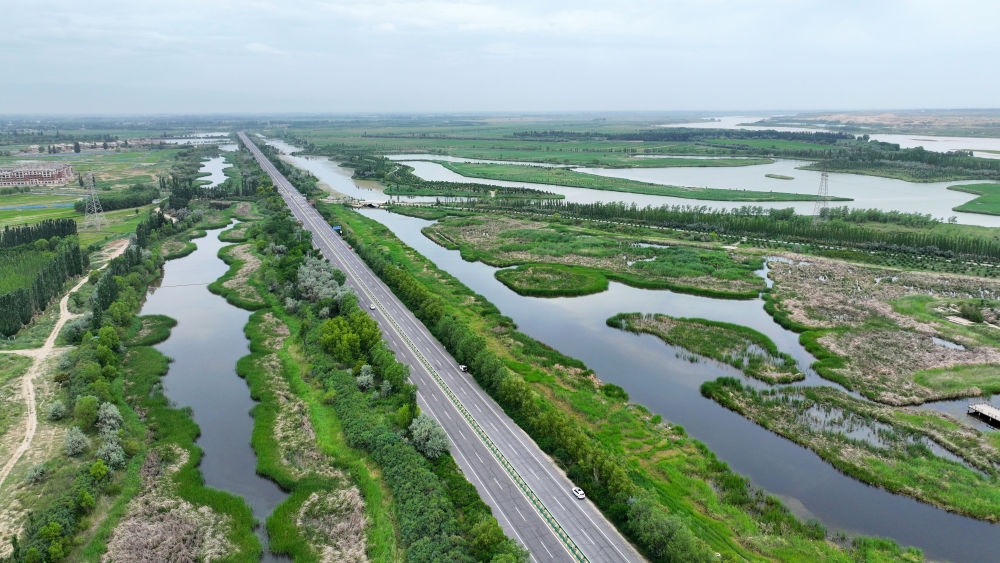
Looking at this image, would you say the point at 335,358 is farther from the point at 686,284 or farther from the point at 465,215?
the point at 465,215

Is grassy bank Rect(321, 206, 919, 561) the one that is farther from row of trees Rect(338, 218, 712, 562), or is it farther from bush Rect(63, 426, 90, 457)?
bush Rect(63, 426, 90, 457)

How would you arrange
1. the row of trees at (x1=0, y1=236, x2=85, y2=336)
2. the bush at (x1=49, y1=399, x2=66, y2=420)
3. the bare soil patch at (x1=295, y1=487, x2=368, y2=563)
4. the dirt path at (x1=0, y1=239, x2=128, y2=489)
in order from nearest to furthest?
the bare soil patch at (x1=295, y1=487, x2=368, y2=563), the dirt path at (x1=0, y1=239, x2=128, y2=489), the bush at (x1=49, y1=399, x2=66, y2=420), the row of trees at (x1=0, y1=236, x2=85, y2=336)

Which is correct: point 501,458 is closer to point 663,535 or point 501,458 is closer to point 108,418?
point 663,535

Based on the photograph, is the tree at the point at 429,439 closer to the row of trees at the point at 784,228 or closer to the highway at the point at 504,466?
the highway at the point at 504,466

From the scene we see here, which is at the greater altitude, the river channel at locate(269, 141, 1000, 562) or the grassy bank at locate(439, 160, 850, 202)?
the grassy bank at locate(439, 160, 850, 202)

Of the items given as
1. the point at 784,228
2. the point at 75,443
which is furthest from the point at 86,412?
the point at 784,228

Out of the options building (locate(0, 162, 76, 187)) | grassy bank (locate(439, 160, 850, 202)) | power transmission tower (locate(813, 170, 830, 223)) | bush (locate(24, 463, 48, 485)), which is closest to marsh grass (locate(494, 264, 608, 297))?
bush (locate(24, 463, 48, 485))

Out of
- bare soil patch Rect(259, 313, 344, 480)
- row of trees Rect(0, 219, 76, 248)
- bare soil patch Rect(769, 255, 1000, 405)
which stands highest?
row of trees Rect(0, 219, 76, 248)

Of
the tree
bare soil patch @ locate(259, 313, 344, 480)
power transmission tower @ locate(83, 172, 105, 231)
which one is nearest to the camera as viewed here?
the tree
